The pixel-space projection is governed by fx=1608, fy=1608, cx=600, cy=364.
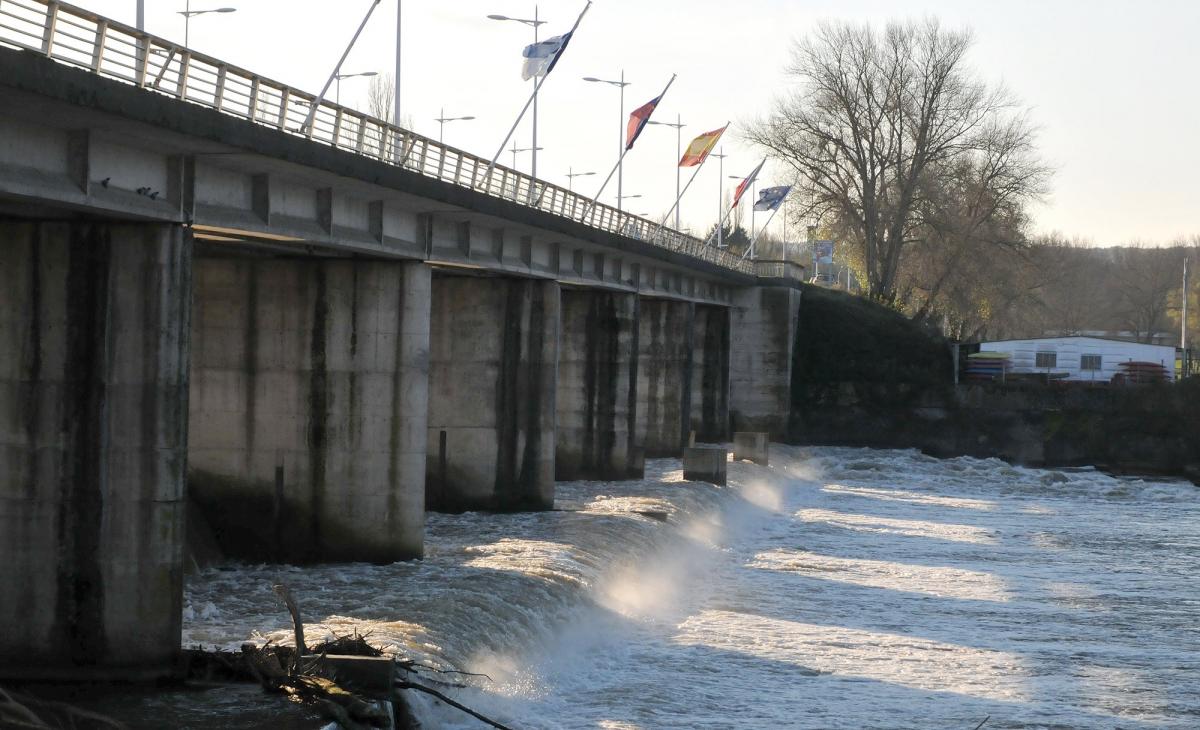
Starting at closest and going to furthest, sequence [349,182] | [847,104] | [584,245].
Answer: [349,182], [584,245], [847,104]

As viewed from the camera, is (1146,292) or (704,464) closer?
(704,464)

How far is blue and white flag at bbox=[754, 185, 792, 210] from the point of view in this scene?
84.4 m

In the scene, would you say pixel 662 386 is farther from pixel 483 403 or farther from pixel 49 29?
pixel 49 29

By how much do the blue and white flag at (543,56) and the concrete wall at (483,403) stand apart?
20.7 feet

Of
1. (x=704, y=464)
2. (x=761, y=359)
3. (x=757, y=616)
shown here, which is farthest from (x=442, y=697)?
(x=761, y=359)

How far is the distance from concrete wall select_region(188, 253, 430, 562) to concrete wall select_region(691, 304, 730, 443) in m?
45.2

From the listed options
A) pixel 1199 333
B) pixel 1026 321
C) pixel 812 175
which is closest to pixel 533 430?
pixel 812 175

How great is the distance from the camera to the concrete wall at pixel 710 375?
77562 mm

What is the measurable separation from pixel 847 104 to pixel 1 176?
8295cm

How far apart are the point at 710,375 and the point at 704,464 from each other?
23.0 metres

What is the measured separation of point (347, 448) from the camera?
105 ft

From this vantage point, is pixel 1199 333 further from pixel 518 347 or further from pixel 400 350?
pixel 400 350

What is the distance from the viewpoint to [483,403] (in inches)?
1689

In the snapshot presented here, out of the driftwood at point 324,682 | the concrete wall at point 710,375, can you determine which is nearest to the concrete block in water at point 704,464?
the concrete wall at point 710,375
